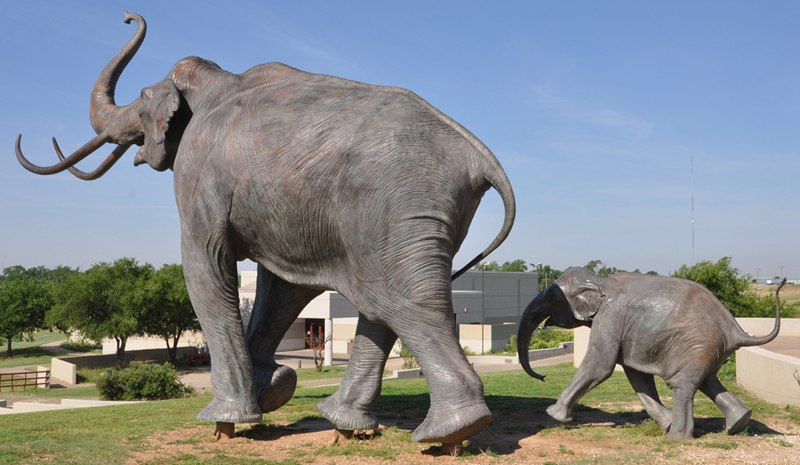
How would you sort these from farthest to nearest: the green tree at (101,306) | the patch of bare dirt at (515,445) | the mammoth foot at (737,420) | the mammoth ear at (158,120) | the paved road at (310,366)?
the green tree at (101,306)
the paved road at (310,366)
the mammoth ear at (158,120)
the mammoth foot at (737,420)
the patch of bare dirt at (515,445)

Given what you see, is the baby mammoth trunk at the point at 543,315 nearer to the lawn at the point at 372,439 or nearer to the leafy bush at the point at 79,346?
the lawn at the point at 372,439

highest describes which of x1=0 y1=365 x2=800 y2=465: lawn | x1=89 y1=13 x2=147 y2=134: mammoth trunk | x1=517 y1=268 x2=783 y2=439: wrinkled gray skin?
x1=89 y1=13 x2=147 y2=134: mammoth trunk

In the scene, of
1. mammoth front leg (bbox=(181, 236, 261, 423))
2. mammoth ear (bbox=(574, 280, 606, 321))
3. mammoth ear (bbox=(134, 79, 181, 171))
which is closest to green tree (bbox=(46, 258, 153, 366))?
mammoth ear (bbox=(134, 79, 181, 171))

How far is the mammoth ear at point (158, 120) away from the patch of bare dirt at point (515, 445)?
12.0 ft

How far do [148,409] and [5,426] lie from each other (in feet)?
8.05

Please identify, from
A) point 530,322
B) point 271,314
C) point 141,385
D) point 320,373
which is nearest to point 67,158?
point 271,314

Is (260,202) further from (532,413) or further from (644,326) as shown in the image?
(532,413)

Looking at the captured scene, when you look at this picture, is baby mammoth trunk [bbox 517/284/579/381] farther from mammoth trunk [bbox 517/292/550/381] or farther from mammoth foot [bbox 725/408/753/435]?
mammoth foot [bbox 725/408/753/435]

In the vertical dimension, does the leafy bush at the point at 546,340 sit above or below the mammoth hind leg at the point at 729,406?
below

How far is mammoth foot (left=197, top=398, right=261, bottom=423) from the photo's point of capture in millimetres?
9570

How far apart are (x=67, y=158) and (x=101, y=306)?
33.5 metres

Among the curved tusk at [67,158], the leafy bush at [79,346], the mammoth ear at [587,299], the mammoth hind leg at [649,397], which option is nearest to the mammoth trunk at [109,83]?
the curved tusk at [67,158]

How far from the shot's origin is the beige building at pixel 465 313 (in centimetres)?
4266

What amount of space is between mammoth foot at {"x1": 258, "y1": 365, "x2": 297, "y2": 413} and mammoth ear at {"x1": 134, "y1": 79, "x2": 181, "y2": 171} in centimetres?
322
